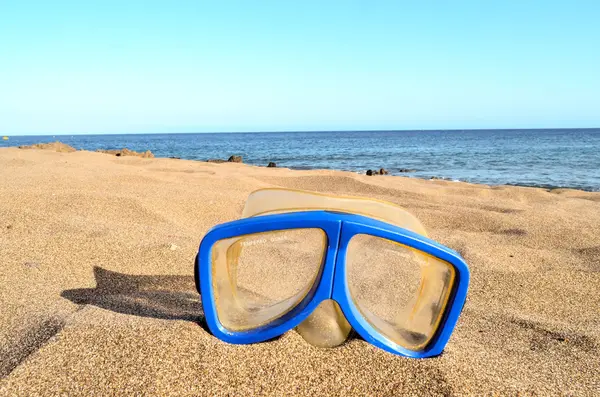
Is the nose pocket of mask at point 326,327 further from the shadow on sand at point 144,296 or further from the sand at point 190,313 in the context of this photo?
the shadow on sand at point 144,296

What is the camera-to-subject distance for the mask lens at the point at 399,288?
149 centimetres

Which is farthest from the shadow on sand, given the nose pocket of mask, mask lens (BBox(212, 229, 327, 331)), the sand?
the nose pocket of mask

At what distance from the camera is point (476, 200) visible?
263 inches

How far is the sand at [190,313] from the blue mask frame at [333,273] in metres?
0.09

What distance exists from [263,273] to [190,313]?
1.48 ft

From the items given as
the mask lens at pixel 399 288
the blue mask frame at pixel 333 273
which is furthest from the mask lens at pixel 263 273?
the mask lens at pixel 399 288

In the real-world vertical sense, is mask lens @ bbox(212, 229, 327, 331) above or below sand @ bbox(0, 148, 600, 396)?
above

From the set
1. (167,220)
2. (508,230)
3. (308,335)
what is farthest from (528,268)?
(167,220)

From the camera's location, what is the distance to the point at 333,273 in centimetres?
144

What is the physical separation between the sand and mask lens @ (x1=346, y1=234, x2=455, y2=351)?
12cm

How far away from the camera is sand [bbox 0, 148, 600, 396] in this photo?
152 cm

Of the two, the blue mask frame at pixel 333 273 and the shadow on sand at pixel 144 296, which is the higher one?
the blue mask frame at pixel 333 273

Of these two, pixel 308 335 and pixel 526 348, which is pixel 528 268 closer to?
pixel 526 348

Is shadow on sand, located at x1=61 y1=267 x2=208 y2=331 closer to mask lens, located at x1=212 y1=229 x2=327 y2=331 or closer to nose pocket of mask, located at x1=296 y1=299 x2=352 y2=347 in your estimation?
mask lens, located at x1=212 y1=229 x2=327 y2=331
